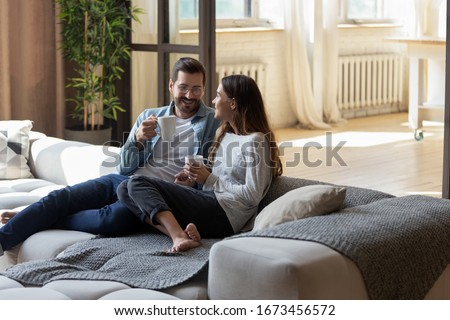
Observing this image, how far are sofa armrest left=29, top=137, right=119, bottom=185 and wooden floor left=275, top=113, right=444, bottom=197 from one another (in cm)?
180

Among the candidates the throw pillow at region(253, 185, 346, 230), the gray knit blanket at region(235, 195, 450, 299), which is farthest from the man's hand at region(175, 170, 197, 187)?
the gray knit blanket at region(235, 195, 450, 299)

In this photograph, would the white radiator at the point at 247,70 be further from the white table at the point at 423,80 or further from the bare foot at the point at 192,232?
the bare foot at the point at 192,232

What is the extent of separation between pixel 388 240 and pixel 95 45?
3813mm

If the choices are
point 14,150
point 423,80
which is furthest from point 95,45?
point 423,80

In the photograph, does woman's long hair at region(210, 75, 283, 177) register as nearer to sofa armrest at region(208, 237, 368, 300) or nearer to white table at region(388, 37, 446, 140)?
sofa armrest at region(208, 237, 368, 300)

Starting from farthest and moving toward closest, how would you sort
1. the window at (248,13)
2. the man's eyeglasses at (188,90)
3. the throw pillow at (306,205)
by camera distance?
the window at (248,13) → the man's eyeglasses at (188,90) → the throw pillow at (306,205)

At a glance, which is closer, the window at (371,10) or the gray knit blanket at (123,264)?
the gray knit blanket at (123,264)

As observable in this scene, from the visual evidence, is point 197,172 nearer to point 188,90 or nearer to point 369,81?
point 188,90

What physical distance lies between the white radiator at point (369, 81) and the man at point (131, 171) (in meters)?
5.62

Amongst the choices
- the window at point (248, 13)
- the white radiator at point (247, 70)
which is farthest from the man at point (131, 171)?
the window at point (248, 13)

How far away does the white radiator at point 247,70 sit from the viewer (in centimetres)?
795

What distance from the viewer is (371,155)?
720 centimetres

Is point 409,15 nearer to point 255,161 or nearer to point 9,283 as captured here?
point 255,161

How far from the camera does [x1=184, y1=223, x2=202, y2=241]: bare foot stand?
3.16 metres
